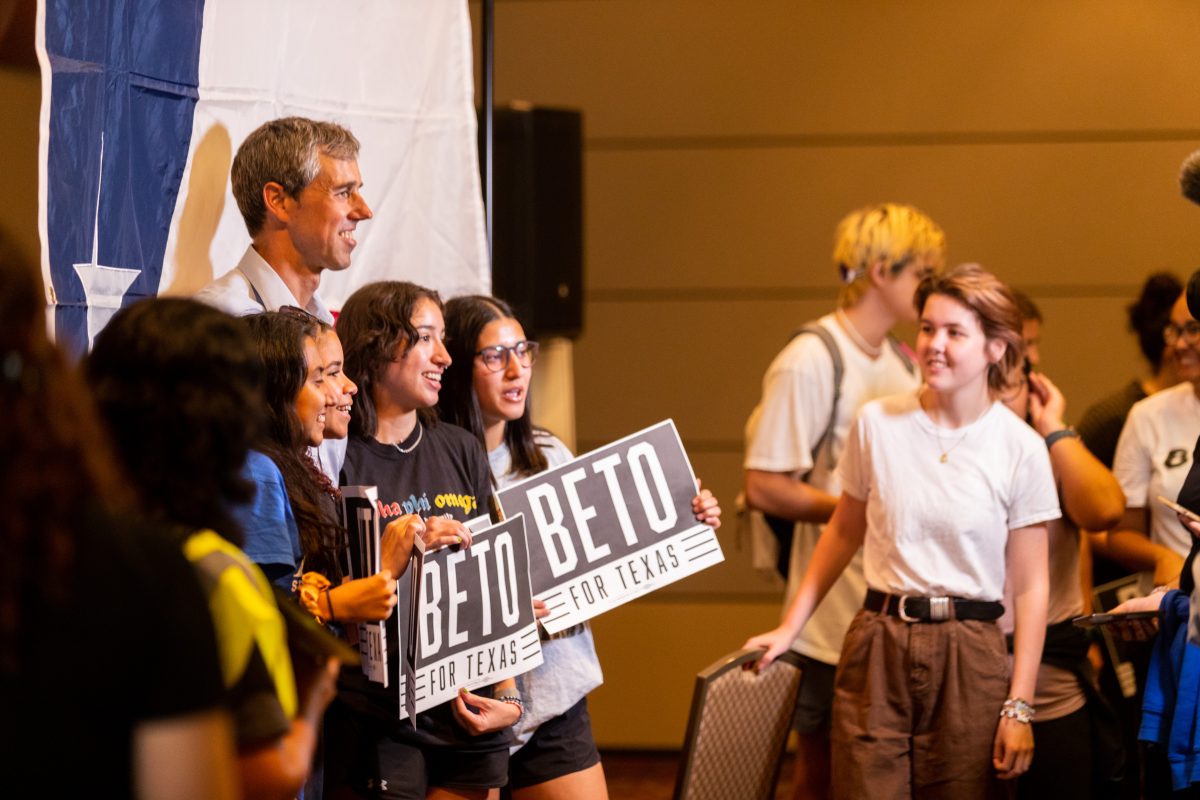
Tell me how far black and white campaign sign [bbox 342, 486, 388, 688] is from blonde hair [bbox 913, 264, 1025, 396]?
1.30 meters

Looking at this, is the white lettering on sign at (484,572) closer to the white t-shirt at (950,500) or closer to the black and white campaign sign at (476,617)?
the black and white campaign sign at (476,617)

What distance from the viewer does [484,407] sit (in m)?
2.73

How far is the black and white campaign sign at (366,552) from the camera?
200 cm

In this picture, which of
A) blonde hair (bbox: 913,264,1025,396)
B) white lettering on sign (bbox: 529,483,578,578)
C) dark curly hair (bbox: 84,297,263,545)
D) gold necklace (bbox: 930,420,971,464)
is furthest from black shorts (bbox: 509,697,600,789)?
dark curly hair (bbox: 84,297,263,545)

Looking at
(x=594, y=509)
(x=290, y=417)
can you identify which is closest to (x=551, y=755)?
(x=594, y=509)

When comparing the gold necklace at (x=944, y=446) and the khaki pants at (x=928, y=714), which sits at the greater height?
the gold necklace at (x=944, y=446)

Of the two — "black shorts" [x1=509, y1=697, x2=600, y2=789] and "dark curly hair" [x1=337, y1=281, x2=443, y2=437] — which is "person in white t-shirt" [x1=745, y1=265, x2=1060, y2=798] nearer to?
"black shorts" [x1=509, y1=697, x2=600, y2=789]

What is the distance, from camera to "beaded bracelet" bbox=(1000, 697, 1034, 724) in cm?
255

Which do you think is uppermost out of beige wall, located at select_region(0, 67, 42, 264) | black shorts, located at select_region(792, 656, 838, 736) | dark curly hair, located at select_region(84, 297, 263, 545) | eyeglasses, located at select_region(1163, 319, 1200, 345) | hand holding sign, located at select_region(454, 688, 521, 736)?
beige wall, located at select_region(0, 67, 42, 264)

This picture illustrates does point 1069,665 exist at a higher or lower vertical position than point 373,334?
lower

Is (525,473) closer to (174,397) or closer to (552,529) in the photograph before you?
(552,529)

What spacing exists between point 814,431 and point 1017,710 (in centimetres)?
91

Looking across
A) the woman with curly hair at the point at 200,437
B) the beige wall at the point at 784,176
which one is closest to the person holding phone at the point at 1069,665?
the woman with curly hair at the point at 200,437

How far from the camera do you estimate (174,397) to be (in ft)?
3.69
